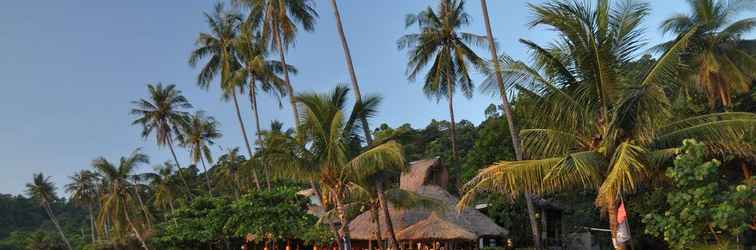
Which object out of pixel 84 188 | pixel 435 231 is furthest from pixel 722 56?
pixel 84 188

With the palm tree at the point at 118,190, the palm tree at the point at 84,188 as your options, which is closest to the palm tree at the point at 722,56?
the palm tree at the point at 118,190

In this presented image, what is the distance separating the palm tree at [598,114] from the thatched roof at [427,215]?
26.9ft

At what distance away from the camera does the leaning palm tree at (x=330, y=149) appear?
46.0 ft

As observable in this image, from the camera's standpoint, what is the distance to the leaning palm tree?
46.0 feet

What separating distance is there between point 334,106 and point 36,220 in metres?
53.7

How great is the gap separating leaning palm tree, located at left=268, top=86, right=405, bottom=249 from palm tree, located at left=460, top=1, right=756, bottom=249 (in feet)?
14.3

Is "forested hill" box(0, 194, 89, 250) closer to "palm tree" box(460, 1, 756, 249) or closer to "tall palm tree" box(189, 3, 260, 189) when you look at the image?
"tall palm tree" box(189, 3, 260, 189)

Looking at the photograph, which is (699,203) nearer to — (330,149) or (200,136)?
(330,149)

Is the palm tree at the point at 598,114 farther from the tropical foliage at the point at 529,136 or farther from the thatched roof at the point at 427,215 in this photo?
the thatched roof at the point at 427,215

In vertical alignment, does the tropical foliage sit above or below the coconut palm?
below

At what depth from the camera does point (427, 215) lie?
20.7 meters

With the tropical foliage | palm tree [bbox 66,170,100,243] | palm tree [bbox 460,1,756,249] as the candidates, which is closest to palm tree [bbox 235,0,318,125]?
the tropical foliage

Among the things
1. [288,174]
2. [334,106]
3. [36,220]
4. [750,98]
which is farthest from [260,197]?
[36,220]

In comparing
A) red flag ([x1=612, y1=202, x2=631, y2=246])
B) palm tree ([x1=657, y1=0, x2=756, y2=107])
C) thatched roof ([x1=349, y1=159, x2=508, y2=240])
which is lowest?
red flag ([x1=612, y1=202, x2=631, y2=246])
